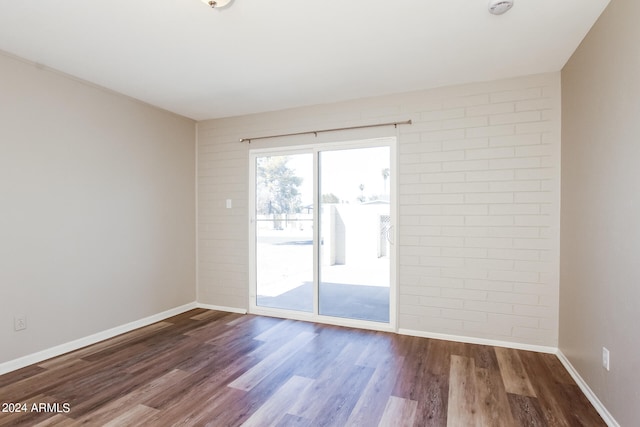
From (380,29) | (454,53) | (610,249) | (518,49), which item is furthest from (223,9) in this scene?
(610,249)

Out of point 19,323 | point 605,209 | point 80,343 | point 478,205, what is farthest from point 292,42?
point 80,343

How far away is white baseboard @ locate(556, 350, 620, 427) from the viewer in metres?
2.07

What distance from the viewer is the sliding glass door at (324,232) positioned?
152 inches

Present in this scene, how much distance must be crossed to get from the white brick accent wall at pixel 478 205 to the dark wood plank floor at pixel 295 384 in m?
0.37

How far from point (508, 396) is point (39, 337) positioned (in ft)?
13.1

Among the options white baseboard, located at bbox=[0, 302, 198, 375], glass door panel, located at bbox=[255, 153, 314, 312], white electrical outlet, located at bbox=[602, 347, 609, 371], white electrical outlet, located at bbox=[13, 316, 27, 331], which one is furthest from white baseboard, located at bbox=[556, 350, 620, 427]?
white electrical outlet, located at bbox=[13, 316, 27, 331]

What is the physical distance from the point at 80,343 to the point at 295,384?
2.34m

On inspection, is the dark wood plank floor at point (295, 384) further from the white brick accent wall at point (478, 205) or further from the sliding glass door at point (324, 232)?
the sliding glass door at point (324, 232)

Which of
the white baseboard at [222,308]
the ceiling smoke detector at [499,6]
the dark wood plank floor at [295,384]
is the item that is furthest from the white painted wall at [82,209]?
the ceiling smoke detector at [499,6]

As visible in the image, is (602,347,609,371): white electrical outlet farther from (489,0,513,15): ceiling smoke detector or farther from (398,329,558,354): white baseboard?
(489,0,513,15): ceiling smoke detector

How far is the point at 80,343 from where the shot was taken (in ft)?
10.9

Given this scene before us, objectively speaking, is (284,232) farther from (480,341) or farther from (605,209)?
(605,209)

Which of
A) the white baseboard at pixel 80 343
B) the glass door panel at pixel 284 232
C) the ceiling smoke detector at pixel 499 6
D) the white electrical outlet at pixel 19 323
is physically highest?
the ceiling smoke detector at pixel 499 6

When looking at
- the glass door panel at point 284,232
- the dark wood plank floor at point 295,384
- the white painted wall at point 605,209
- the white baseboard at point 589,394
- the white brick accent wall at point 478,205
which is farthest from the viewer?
the glass door panel at point 284,232
